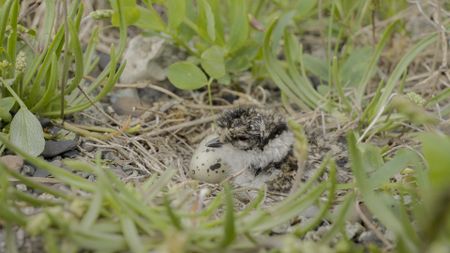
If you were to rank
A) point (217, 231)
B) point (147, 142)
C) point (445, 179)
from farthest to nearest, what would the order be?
1. point (147, 142)
2. point (217, 231)
3. point (445, 179)

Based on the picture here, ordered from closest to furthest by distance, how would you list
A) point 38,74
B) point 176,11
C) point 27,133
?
point 27,133 < point 38,74 < point 176,11

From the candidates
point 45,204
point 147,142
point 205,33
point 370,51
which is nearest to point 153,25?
point 205,33

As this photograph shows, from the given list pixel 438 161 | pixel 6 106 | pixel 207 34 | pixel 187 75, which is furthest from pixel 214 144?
pixel 438 161

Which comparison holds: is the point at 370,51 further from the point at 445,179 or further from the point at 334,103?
the point at 445,179

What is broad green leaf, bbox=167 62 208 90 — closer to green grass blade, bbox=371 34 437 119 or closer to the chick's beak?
the chick's beak

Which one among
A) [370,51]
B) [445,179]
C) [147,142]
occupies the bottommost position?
[147,142]

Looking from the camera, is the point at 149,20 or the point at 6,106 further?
the point at 149,20

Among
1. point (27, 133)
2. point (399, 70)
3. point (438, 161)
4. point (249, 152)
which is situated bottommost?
point (249, 152)

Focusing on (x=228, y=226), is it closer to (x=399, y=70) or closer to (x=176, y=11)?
(x=176, y=11)
